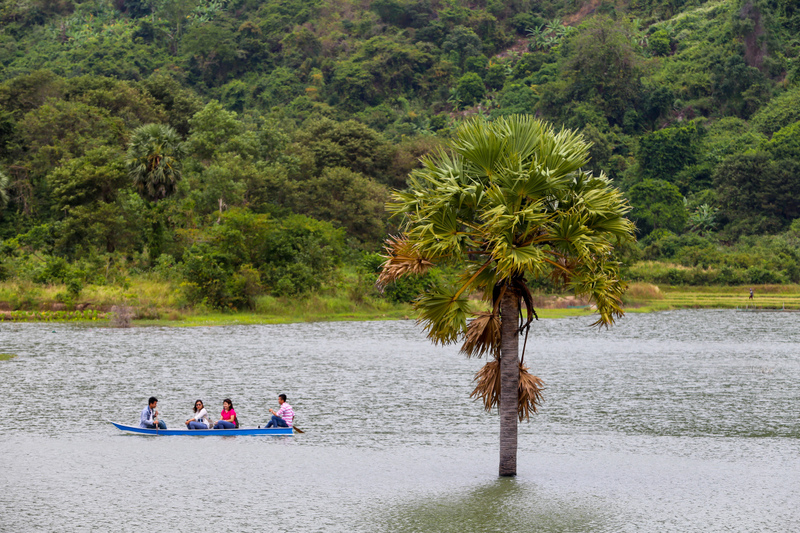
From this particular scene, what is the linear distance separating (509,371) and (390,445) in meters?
6.74

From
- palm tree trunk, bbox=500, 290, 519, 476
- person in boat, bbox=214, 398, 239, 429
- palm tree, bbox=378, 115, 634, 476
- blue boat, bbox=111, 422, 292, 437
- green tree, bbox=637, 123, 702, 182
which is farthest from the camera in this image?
green tree, bbox=637, 123, 702, 182

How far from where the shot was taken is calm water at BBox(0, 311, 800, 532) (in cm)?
1897

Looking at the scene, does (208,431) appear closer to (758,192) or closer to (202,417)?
(202,417)

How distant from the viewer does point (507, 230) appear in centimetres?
1995

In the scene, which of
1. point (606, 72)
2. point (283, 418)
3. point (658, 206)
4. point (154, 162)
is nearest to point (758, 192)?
point (658, 206)

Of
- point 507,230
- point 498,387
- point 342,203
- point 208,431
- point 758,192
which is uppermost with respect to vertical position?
point 758,192

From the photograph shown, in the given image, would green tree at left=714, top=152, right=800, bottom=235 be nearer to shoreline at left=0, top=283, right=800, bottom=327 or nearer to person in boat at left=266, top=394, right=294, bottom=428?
shoreline at left=0, top=283, right=800, bottom=327

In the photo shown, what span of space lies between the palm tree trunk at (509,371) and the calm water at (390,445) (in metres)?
1.40

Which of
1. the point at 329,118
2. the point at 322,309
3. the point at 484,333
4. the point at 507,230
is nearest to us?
the point at 507,230

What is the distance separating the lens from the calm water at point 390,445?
18969 mm

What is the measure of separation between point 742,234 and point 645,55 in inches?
2666

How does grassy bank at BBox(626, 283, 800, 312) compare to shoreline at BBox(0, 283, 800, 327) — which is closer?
shoreline at BBox(0, 283, 800, 327)


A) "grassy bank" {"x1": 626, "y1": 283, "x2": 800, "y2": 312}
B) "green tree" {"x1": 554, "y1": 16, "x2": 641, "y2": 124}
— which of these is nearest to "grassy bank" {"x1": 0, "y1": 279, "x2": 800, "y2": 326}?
"grassy bank" {"x1": 626, "y1": 283, "x2": 800, "y2": 312}

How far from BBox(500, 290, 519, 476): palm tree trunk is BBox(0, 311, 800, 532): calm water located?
1.40m
